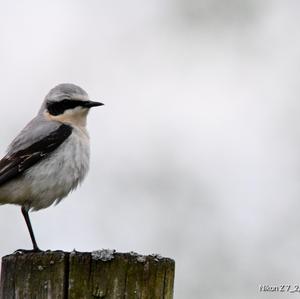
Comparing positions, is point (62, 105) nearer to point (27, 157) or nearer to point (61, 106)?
point (61, 106)

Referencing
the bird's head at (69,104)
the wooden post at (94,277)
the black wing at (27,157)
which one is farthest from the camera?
the bird's head at (69,104)

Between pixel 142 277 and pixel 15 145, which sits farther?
pixel 15 145

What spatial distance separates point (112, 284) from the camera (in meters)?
3.98

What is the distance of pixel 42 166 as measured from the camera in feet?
22.8

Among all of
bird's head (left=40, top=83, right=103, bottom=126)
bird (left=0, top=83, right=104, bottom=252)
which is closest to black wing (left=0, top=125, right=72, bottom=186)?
bird (left=0, top=83, right=104, bottom=252)

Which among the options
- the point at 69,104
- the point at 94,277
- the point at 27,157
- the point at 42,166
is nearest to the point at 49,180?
the point at 42,166

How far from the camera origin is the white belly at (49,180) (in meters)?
6.93

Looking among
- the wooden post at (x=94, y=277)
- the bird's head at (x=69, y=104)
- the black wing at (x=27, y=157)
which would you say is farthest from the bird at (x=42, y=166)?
the wooden post at (x=94, y=277)

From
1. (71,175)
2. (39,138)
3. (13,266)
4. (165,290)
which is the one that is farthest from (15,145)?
(165,290)

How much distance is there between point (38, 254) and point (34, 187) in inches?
111

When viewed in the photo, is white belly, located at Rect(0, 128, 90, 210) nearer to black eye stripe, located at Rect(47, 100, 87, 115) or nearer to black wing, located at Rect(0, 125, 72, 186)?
black wing, located at Rect(0, 125, 72, 186)

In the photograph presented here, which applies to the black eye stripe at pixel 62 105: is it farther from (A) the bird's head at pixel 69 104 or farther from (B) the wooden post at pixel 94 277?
(B) the wooden post at pixel 94 277

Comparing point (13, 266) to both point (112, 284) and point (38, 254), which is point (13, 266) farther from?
point (112, 284)

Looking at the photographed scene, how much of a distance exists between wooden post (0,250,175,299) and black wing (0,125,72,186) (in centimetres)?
287
